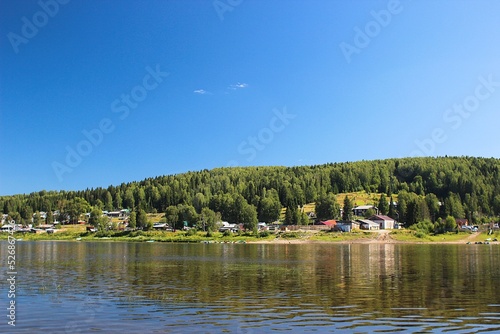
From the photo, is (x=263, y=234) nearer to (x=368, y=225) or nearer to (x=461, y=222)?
(x=368, y=225)

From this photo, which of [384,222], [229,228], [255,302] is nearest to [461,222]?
[384,222]

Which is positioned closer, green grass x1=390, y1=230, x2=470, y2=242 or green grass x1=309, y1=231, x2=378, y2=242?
green grass x1=390, y1=230, x2=470, y2=242

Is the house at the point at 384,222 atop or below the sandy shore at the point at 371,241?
atop

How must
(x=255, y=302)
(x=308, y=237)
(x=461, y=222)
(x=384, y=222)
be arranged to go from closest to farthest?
(x=255, y=302)
(x=308, y=237)
(x=384, y=222)
(x=461, y=222)

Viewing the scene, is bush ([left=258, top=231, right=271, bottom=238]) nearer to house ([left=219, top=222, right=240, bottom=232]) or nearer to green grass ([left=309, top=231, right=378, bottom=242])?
green grass ([left=309, top=231, right=378, bottom=242])

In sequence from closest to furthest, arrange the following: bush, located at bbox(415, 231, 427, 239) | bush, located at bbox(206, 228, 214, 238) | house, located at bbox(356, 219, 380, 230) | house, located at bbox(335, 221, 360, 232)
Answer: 1. bush, located at bbox(415, 231, 427, 239)
2. bush, located at bbox(206, 228, 214, 238)
3. house, located at bbox(335, 221, 360, 232)
4. house, located at bbox(356, 219, 380, 230)

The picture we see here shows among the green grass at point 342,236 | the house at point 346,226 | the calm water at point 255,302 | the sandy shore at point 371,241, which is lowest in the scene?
the sandy shore at point 371,241

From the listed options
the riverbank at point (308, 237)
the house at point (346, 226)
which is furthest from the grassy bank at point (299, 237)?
the house at point (346, 226)

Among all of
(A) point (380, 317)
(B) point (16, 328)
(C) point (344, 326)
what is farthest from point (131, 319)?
(A) point (380, 317)

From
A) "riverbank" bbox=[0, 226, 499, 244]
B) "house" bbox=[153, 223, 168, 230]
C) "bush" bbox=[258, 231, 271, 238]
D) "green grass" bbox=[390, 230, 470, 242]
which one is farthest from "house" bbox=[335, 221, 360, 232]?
"house" bbox=[153, 223, 168, 230]

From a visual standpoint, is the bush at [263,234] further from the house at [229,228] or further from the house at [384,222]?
the house at [384,222]

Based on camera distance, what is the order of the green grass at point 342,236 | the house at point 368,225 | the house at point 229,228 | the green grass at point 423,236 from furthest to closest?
the house at point 229,228, the house at point 368,225, the green grass at point 342,236, the green grass at point 423,236

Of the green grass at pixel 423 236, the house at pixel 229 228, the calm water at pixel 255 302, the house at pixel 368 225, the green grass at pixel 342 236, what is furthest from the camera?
the house at pixel 229 228

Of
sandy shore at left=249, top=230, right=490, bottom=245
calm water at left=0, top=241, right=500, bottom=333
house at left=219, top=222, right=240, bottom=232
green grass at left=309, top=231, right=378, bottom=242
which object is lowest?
sandy shore at left=249, top=230, right=490, bottom=245
